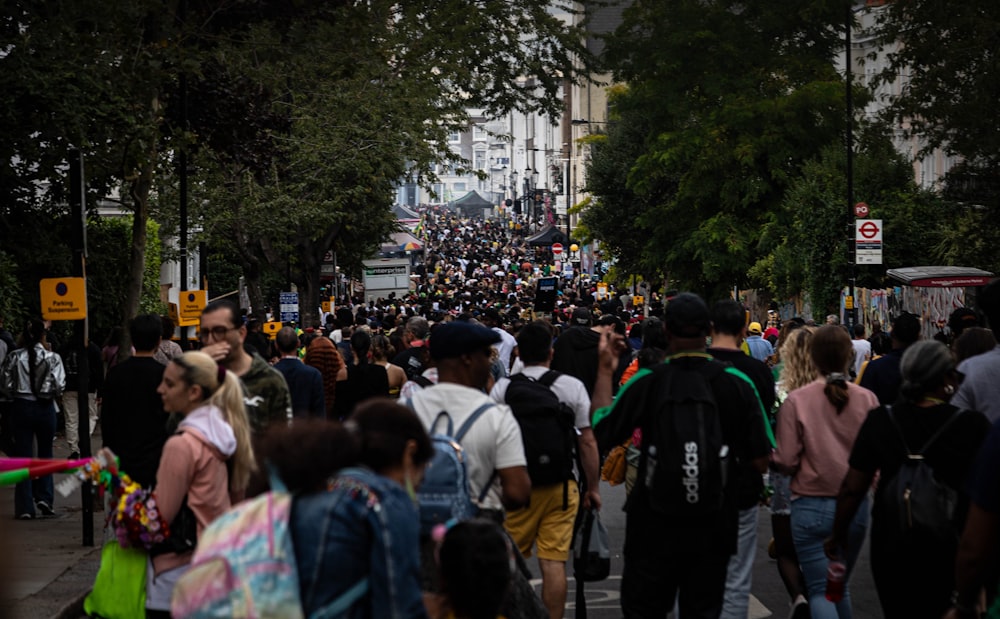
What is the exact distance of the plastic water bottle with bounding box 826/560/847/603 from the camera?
23.7ft

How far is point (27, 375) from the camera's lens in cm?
1415

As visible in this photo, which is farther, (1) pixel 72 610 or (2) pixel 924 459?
(1) pixel 72 610

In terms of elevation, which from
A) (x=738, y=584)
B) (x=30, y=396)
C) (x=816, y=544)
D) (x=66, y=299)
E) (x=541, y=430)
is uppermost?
(x=66, y=299)

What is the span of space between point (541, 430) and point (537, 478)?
0.24 meters

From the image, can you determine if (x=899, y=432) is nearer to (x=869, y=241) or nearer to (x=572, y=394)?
(x=572, y=394)

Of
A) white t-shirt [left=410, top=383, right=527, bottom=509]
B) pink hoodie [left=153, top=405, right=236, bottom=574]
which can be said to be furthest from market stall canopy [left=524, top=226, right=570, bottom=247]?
white t-shirt [left=410, top=383, right=527, bottom=509]

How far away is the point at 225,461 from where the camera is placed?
669 cm

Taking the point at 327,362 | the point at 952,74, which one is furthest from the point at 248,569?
the point at 952,74

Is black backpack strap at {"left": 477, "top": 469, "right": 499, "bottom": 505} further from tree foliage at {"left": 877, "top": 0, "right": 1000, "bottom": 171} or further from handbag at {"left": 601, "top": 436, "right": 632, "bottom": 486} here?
tree foliage at {"left": 877, "top": 0, "right": 1000, "bottom": 171}

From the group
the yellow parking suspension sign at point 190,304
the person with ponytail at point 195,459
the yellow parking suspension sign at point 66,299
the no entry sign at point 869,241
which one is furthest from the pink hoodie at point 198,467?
the no entry sign at point 869,241

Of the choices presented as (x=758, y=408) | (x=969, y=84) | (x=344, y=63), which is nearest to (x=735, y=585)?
(x=758, y=408)

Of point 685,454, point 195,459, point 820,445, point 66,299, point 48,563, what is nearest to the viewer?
point 685,454

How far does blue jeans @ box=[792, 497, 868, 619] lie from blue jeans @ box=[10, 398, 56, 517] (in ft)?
26.8

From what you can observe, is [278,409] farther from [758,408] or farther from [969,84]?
[969,84]
